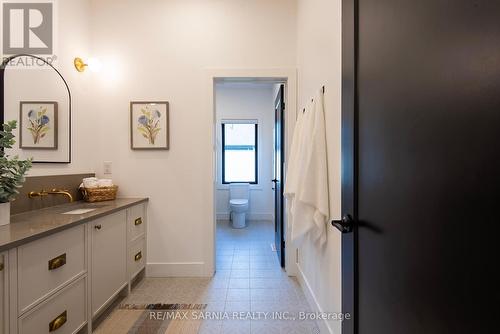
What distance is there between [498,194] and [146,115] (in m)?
2.70

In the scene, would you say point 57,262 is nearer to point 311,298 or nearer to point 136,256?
point 136,256

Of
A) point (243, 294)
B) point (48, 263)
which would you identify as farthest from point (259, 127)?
point (48, 263)

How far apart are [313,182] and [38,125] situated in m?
2.16

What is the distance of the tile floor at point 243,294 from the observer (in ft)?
5.73

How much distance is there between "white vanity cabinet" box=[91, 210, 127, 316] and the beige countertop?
0.10 meters

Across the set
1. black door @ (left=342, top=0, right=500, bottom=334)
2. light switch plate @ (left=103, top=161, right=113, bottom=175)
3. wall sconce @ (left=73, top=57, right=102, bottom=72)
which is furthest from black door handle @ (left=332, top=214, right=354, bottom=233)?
wall sconce @ (left=73, top=57, right=102, bottom=72)

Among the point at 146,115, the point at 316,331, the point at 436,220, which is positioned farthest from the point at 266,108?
the point at 436,220

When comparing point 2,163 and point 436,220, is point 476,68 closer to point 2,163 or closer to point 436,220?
point 436,220

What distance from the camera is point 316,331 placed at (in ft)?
5.56

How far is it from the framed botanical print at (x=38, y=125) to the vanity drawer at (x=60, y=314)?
44.0 inches

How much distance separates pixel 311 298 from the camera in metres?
1.92

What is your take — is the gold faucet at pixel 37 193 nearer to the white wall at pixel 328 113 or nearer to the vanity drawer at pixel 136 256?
the vanity drawer at pixel 136 256

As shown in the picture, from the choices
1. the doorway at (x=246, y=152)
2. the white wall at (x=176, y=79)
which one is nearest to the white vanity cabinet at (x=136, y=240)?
the white wall at (x=176, y=79)

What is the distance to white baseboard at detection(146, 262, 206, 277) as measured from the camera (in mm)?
2533
